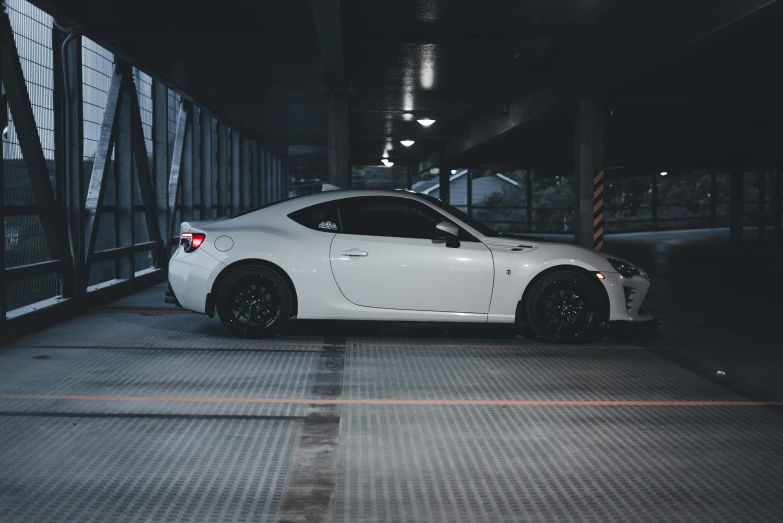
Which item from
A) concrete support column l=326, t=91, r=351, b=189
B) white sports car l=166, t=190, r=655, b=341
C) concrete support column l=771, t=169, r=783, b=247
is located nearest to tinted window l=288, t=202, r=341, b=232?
white sports car l=166, t=190, r=655, b=341

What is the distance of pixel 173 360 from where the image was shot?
852cm

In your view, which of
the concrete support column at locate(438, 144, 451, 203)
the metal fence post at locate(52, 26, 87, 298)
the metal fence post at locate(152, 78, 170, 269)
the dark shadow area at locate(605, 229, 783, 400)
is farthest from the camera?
the concrete support column at locate(438, 144, 451, 203)

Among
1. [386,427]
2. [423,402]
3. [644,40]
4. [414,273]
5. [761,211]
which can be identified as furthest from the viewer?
[761,211]

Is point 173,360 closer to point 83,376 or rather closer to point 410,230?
point 83,376

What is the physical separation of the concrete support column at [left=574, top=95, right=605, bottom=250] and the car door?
790 cm

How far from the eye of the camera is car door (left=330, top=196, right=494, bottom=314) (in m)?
9.30

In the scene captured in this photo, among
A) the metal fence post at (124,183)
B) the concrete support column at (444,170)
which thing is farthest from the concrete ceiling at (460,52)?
the concrete support column at (444,170)

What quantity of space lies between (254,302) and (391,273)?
144 cm

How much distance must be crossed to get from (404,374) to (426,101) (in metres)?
16.4

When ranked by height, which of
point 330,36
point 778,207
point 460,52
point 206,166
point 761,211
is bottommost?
point 761,211

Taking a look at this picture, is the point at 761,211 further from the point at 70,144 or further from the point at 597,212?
the point at 70,144

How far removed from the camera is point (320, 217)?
31.7 ft

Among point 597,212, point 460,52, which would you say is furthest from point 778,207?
point 460,52

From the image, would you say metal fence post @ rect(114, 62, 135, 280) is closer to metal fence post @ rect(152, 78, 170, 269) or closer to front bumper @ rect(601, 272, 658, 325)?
metal fence post @ rect(152, 78, 170, 269)
